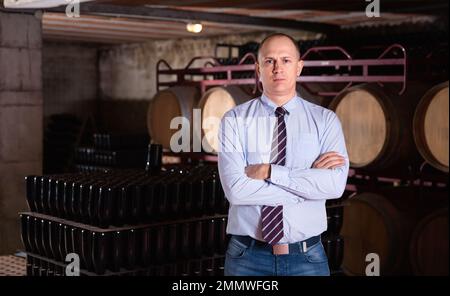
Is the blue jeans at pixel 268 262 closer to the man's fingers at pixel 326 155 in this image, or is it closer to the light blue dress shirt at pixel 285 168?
the light blue dress shirt at pixel 285 168

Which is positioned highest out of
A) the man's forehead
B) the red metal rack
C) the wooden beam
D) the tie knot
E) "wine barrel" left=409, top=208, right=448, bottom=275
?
the wooden beam

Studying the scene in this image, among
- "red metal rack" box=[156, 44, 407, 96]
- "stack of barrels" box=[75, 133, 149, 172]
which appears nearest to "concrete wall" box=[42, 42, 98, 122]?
"stack of barrels" box=[75, 133, 149, 172]

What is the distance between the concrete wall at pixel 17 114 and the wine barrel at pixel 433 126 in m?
3.56

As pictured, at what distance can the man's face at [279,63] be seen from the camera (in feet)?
8.14

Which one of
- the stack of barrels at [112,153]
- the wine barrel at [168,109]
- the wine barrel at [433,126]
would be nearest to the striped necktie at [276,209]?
the wine barrel at [433,126]

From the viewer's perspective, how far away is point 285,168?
2520 millimetres

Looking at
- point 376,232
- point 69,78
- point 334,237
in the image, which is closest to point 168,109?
point 376,232

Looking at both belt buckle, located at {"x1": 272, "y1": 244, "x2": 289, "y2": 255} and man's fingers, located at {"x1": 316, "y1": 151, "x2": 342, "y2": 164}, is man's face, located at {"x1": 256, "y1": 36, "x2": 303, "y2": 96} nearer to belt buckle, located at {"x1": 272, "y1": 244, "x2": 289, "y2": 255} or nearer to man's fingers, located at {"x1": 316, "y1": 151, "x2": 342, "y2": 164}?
man's fingers, located at {"x1": 316, "y1": 151, "x2": 342, "y2": 164}

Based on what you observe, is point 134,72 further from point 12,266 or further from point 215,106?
point 12,266

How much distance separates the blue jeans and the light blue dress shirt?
5 cm

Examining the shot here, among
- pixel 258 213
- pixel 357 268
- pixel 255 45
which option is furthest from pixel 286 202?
pixel 255 45

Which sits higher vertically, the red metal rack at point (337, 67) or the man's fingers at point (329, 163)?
the red metal rack at point (337, 67)

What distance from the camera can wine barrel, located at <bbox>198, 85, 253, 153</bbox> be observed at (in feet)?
22.2

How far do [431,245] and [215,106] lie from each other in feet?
9.05
